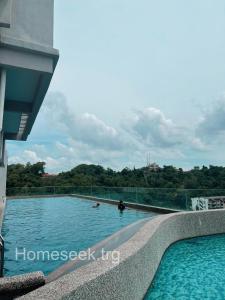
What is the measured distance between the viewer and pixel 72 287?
10.8ft

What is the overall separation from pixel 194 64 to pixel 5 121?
31.8 ft

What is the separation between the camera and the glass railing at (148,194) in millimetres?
13031

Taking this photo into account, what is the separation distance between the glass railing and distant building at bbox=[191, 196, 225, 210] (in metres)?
0.33

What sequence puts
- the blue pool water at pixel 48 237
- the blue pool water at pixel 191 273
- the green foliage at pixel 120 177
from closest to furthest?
the blue pool water at pixel 191 273 → the blue pool water at pixel 48 237 → the green foliage at pixel 120 177

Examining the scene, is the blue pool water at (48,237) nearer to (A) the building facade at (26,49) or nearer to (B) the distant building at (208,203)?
(B) the distant building at (208,203)

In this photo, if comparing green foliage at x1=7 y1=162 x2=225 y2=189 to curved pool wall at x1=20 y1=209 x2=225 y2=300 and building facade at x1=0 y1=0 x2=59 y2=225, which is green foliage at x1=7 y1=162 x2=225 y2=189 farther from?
building facade at x1=0 y1=0 x2=59 y2=225

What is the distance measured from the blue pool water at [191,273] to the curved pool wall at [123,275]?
0.73 feet

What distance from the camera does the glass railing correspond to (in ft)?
42.8

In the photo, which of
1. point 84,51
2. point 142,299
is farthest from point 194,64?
point 142,299

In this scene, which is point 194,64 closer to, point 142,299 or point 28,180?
point 142,299

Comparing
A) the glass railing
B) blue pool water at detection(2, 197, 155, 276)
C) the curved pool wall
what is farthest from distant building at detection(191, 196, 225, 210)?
A: the curved pool wall

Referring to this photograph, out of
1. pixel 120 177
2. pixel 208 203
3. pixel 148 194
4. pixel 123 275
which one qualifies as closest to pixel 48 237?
pixel 123 275

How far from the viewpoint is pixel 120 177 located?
4825 centimetres

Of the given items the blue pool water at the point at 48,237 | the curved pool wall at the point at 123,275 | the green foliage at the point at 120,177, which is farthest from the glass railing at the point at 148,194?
the green foliage at the point at 120,177
